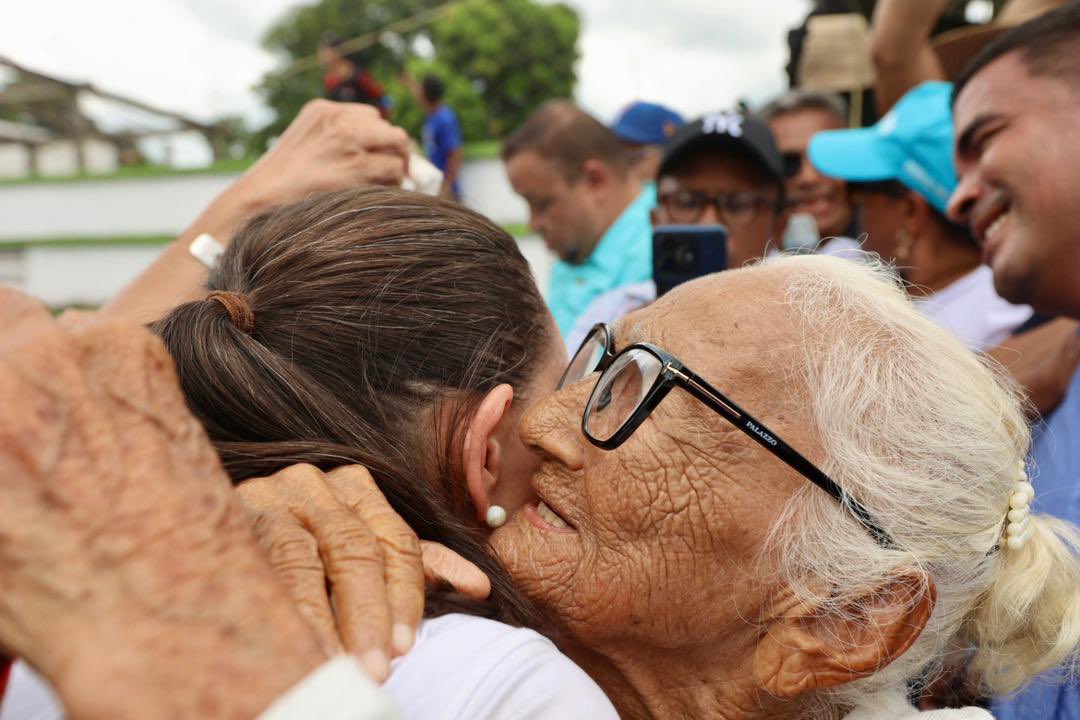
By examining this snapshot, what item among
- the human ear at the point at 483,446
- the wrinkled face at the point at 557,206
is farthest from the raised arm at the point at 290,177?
the wrinkled face at the point at 557,206

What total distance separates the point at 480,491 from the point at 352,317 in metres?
0.42

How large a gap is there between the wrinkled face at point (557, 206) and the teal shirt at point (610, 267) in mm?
126

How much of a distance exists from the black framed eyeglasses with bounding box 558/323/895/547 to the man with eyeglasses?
2159 mm

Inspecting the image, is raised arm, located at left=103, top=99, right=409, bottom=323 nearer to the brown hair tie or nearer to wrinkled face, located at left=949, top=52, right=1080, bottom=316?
the brown hair tie

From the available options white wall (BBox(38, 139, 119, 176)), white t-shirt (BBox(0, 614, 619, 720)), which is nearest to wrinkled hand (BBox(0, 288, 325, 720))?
white t-shirt (BBox(0, 614, 619, 720))

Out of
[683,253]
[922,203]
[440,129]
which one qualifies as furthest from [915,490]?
[440,129]

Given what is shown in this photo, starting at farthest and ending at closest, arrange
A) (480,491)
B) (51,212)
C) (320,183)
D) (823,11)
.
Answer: (51,212)
(823,11)
(320,183)
(480,491)

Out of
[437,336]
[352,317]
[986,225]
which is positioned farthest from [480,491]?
[986,225]

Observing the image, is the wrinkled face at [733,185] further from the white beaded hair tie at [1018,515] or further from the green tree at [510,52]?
the green tree at [510,52]

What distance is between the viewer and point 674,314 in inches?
65.4

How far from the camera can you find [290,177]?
7.07 feet

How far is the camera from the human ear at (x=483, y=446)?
1.58 meters

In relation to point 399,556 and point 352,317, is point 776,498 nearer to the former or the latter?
point 399,556

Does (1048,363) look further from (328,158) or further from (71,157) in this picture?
(71,157)
